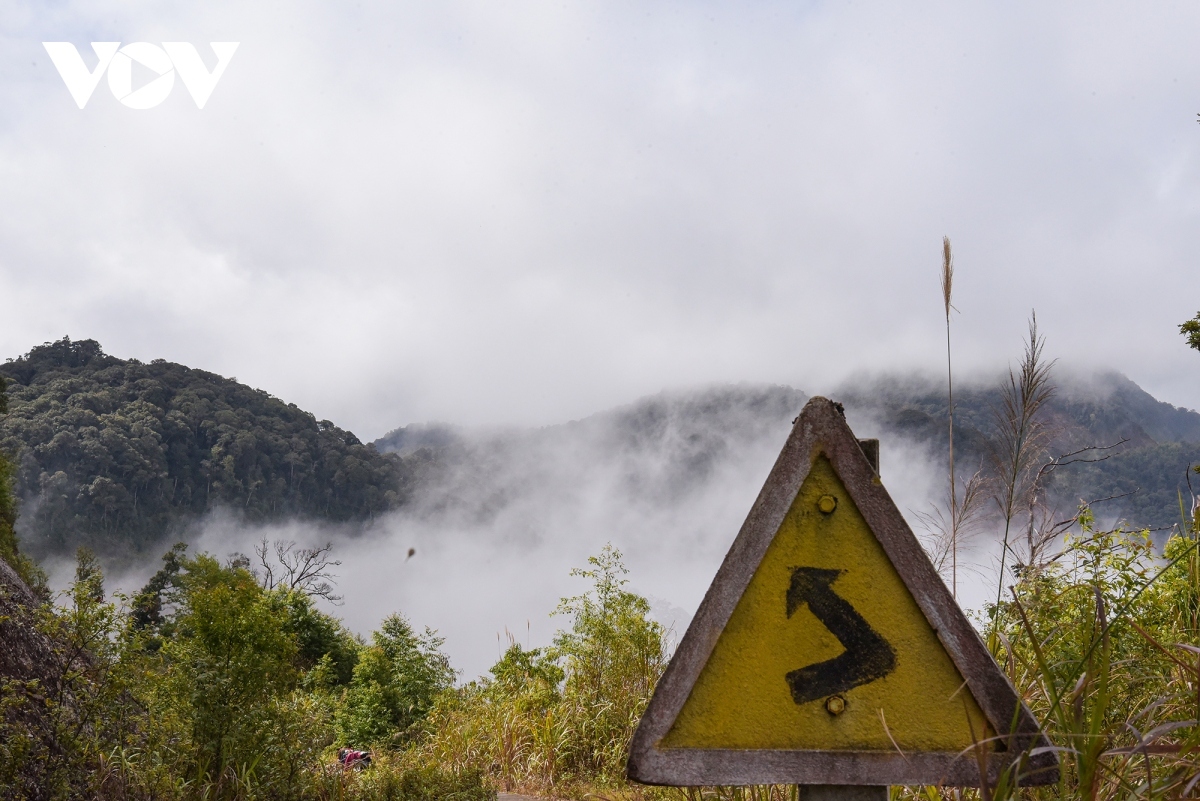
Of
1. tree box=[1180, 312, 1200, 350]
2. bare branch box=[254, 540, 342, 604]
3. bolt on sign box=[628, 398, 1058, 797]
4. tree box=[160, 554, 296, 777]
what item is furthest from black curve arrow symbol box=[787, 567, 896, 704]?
bare branch box=[254, 540, 342, 604]

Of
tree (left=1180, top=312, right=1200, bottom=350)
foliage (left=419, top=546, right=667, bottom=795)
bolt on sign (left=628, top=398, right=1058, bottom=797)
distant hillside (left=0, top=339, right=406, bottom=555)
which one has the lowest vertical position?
foliage (left=419, top=546, right=667, bottom=795)

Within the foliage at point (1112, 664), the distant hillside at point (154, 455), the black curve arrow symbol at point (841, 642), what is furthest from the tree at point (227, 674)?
the distant hillside at point (154, 455)

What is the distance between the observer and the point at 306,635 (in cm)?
2238

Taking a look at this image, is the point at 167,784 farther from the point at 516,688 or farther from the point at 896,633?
the point at 516,688

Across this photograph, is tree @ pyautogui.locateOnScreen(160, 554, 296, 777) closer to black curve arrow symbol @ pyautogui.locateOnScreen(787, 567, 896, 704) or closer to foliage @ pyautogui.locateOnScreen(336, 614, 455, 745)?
black curve arrow symbol @ pyautogui.locateOnScreen(787, 567, 896, 704)

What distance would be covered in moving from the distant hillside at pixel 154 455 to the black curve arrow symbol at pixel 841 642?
70.7 meters

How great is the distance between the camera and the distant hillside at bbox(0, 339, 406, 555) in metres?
62.6

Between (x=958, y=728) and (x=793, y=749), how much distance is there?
1.33ft

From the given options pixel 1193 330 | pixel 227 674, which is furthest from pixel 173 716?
pixel 1193 330

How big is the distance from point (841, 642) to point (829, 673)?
79 mm

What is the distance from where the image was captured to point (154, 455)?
7069 centimetres

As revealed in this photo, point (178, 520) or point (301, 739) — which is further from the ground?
point (178, 520)

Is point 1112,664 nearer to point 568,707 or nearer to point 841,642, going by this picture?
point 841,642

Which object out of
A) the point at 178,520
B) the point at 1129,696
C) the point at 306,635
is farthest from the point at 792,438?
the point at 178,520
